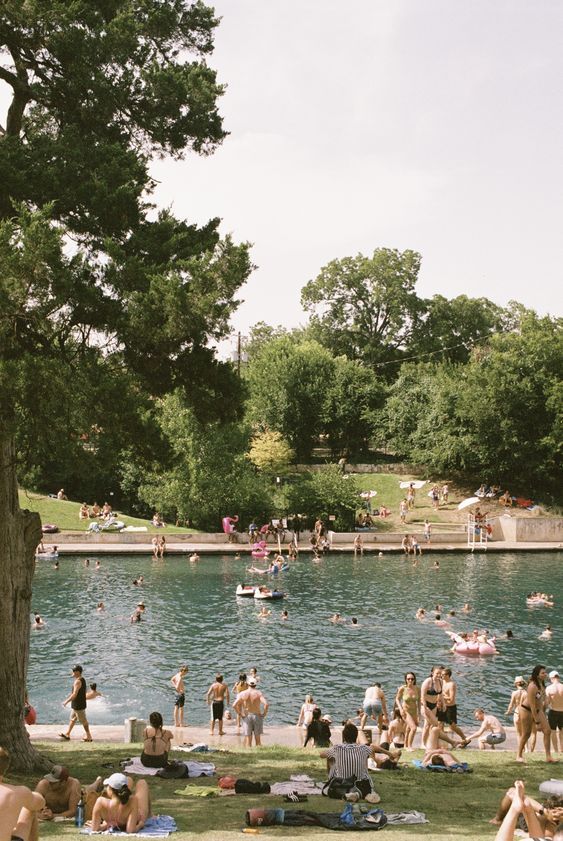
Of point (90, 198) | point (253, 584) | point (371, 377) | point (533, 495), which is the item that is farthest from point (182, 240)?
point (371, 377)

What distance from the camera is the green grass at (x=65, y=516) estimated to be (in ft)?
172

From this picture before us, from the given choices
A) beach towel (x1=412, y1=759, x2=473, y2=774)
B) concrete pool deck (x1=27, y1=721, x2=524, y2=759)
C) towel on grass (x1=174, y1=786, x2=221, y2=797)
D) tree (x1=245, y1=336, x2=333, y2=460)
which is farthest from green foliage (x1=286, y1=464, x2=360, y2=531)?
towel on grass (x1=174, y1=786, x2=221, y2=797)

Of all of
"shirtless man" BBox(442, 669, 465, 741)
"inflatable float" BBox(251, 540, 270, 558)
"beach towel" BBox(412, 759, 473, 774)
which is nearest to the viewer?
"beach towel" BBox(412, 759, 473, 774)

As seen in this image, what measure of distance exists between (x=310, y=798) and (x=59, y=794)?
11.0ft

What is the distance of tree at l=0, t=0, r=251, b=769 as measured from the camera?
12438 mm

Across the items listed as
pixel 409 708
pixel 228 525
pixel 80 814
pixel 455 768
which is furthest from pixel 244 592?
pixel 80 814

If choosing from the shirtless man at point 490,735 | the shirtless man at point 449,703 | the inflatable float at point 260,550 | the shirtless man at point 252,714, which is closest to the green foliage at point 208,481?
the inflatable float at point 260,550

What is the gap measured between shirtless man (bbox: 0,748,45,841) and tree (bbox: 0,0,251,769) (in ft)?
17.6

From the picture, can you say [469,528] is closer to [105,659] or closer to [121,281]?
[105,659]

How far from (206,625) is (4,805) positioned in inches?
957

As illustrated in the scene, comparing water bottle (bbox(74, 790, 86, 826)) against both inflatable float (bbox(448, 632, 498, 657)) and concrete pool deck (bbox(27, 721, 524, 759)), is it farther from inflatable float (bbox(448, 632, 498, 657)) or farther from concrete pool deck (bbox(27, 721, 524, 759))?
inflatable float (bbox(448, 632, 498, 657))

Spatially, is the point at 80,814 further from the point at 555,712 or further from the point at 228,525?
the point at 228,525

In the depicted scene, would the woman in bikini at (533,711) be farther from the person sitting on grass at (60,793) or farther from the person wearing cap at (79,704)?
the person wearing cap at (79,704)

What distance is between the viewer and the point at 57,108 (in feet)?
48.4
